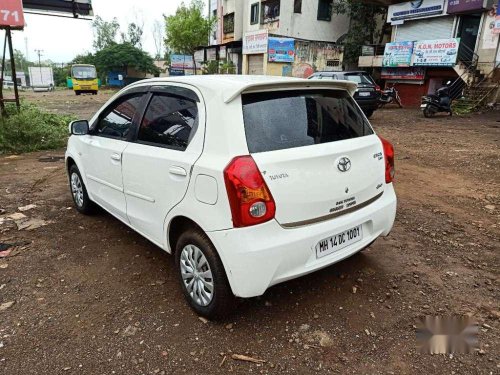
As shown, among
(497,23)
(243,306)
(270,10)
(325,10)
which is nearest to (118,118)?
(243,306)

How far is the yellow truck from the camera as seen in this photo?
2975 cm

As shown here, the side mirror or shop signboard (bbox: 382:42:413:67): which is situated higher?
shop signboard (bbox: 382:42:413:67)

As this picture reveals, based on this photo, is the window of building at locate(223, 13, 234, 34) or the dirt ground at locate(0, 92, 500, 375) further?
the window of building at locate(223, 13, 234, 34)

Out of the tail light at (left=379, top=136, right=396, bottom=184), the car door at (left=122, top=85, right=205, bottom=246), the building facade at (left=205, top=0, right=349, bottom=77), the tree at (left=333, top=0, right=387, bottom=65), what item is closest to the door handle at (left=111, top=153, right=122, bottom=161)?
the car door at (left=122, top=85, right=205, bottom=246)

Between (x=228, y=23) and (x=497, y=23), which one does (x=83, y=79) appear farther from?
(x=497, y=23)

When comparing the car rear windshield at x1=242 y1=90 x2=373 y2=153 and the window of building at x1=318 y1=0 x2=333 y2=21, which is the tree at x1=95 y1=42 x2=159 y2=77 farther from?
the car rear windshield at x1=242 y1=90 x2=373 y2=153

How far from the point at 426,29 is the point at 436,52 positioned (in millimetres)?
2597

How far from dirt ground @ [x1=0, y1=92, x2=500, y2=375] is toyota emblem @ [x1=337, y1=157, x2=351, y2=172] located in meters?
1.05

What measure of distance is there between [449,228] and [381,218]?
178cm

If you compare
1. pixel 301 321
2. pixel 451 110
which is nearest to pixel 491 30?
pixel 451 110

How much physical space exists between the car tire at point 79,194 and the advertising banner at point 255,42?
23.7 m

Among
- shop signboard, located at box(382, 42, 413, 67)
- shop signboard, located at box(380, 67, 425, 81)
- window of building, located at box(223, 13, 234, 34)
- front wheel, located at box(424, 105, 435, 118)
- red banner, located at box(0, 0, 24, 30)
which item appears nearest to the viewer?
red banner, located at box(0, 0, 24, 30)

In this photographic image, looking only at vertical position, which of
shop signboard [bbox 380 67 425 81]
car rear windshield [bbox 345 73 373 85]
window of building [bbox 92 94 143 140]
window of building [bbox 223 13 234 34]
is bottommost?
window of building [bbox 92 94 143 140]

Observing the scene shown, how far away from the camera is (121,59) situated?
44219mm
